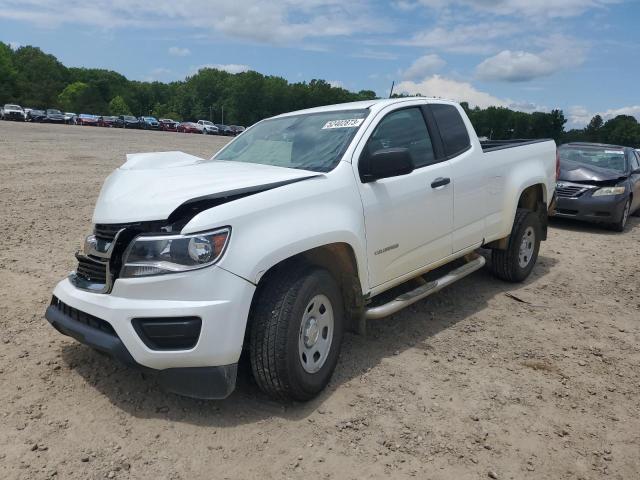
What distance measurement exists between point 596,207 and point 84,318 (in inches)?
358

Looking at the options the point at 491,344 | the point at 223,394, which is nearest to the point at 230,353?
the point at 223,394

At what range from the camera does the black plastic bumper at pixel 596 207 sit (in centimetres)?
971

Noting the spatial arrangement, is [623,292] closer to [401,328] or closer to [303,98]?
[401,328]

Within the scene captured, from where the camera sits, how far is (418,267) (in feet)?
14.4

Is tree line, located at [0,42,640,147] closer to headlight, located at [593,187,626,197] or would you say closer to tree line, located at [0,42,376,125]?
tree line, located at [0,42,376,125]

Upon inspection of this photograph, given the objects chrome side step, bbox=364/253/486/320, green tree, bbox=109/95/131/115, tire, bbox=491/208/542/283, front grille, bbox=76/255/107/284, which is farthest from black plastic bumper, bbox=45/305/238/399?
green tree, bbox=109/95/131/115

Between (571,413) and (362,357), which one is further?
(362,357)

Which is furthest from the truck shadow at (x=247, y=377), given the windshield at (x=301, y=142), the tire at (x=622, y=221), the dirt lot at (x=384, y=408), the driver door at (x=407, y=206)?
the tire at (x=622, y=221)

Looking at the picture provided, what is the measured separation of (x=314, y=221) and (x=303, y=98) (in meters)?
128

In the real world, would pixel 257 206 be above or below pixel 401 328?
above

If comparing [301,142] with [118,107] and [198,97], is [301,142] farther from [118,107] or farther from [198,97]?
[198,97]

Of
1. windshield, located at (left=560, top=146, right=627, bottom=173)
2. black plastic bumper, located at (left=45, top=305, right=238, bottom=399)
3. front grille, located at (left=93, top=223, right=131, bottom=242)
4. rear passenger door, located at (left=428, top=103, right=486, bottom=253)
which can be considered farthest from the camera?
windshield, located at (left=560, top=146, right=627, bottom=173)

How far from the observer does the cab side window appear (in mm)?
4211

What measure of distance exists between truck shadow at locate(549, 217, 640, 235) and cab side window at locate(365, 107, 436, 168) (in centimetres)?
638
